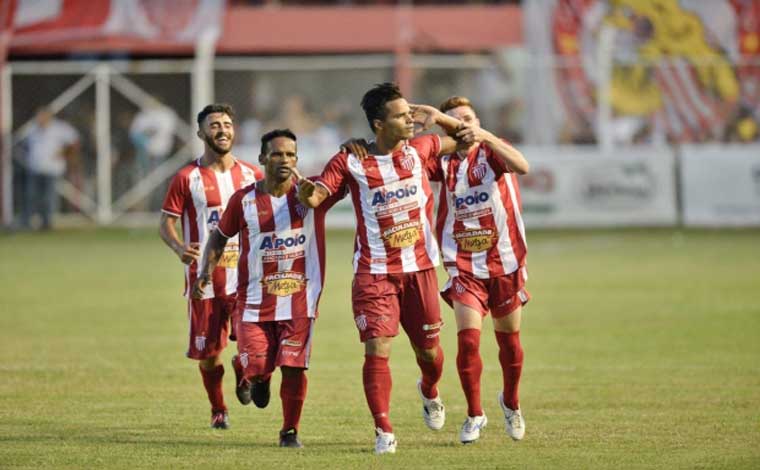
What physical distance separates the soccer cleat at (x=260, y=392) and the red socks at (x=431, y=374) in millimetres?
A: 916

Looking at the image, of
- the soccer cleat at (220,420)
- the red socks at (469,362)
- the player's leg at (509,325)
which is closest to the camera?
the red socks at (469,362)

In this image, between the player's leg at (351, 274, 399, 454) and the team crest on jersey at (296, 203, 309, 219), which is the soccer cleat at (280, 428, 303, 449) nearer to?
the player's leg at (351, 274, 399, 454)

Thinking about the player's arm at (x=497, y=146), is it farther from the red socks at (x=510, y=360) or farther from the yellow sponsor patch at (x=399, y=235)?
the red socks at (x=510, y=360)

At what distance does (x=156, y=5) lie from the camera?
30.9m

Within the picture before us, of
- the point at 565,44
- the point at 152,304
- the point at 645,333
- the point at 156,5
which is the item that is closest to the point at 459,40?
the point at 565,44

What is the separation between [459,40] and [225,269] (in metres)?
23.2

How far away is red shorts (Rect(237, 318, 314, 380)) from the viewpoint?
28.1 ft

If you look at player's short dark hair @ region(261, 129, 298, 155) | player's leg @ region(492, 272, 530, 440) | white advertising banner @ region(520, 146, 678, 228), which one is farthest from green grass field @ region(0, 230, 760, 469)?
white advertising banner @ region(520, 146, 678, 228)

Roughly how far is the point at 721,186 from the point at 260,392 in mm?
19467

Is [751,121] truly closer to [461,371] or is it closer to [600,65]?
[600,65]

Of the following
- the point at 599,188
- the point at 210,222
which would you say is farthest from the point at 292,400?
the point at 599,188

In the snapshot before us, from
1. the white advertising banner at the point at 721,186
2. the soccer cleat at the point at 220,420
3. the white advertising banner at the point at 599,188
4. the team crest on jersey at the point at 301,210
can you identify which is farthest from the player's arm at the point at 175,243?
the white advertising banner at the point at 721,186

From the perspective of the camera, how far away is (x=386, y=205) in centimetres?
851

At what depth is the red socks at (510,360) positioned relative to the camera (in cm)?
895
